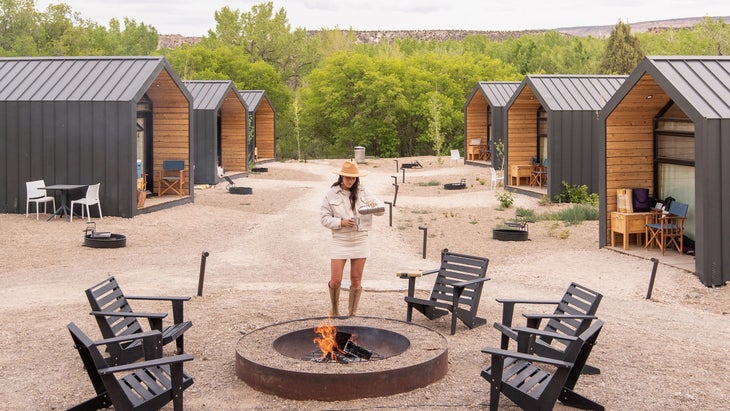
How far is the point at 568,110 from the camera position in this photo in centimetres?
2227

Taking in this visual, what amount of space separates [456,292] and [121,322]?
128 inches

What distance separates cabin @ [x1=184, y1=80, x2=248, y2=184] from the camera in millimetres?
27422

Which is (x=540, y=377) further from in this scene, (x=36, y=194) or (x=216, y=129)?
(x=216, y=129)

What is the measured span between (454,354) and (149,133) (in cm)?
1631

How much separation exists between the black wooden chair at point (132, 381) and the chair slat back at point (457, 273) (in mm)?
3534

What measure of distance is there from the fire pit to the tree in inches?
1926

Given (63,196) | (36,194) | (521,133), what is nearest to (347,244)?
(63,196)

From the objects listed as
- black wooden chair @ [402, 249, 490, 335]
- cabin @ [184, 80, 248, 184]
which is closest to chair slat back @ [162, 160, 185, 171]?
cabin @ [184, 80, 248, 184]

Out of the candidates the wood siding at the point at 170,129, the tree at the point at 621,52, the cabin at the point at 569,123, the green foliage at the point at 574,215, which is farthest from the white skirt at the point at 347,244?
the tree at the point at 621,52

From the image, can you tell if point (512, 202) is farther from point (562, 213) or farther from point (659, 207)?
point (659, 207)

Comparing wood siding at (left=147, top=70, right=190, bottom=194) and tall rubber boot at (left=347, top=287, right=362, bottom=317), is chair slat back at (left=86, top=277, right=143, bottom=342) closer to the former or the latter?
tall rubber boot at (left=347, top=287, right=362, bottom=317)

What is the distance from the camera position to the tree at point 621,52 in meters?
53.4

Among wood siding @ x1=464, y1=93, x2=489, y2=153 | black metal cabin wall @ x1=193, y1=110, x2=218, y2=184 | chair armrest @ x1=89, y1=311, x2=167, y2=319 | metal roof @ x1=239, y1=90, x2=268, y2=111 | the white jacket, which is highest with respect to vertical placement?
metal roof @ x1=239, y1=90, x2=268, y2=111

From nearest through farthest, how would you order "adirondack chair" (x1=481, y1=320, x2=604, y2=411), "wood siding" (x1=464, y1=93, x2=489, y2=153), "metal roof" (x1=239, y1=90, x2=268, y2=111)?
1. "adirondack chair" (x1=481, y1=320, x2=604, y2=411)
2. "metal roof" (x1=239, y1=90, x2=268, y2=111)
3. "wood siding" (x1=464, y1=93, x2=489, y2=153)
